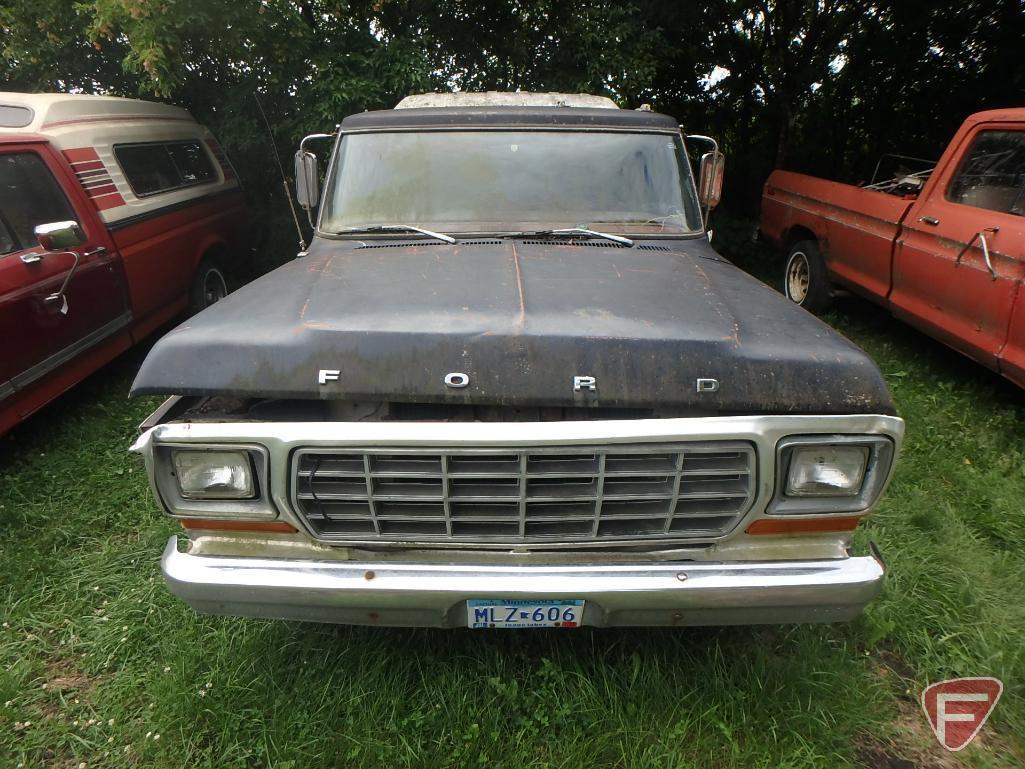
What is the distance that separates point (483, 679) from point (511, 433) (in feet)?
3.83

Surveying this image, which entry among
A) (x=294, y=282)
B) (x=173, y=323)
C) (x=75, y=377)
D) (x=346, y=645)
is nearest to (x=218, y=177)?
(x=173, y=323)

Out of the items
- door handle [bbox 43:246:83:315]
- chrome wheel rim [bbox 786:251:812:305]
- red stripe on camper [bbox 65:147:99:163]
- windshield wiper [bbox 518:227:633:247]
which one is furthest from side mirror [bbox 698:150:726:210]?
red stripe on camper [bbox 65:147:99:163]

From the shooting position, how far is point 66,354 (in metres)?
4.11

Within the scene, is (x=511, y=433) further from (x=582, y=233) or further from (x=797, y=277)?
(x=797, y=277)

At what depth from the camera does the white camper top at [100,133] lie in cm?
454

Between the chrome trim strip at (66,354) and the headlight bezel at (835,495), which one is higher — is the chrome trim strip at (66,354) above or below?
below

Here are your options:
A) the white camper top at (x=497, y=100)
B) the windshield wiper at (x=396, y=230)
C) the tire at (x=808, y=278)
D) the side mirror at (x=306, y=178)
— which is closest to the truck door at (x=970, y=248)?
the tire at (x=808, y=278)

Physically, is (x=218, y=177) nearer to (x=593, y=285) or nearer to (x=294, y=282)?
(x=294, y=282)

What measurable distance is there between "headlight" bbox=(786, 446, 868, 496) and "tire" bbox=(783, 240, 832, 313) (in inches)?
170

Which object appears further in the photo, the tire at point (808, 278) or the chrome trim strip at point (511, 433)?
the tire at point (808, 278)

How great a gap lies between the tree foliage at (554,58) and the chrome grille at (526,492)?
5520mm

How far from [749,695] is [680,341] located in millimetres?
1398

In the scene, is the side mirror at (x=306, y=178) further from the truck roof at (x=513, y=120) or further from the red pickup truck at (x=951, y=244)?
the red pickup truck at (x=951, y=244)

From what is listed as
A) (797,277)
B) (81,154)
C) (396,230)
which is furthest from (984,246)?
(81,154)
